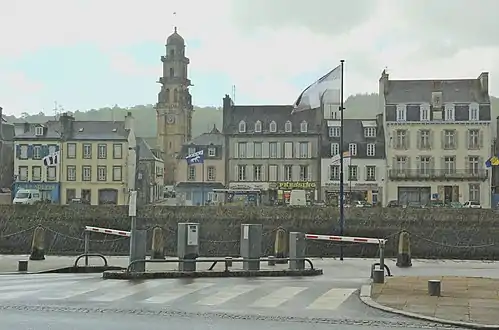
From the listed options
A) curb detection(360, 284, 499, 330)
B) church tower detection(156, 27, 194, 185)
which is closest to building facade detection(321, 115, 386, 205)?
church tower detection(156, 27, 194, 185)

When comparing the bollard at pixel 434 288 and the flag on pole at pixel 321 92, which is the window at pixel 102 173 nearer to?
the flag on pole at pixel 321 92

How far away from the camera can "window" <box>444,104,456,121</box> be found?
7406 centimetres

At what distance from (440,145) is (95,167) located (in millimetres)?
33013

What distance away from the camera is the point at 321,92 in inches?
1241

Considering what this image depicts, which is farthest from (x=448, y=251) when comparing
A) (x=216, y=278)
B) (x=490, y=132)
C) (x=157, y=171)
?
(x=157, y=171)

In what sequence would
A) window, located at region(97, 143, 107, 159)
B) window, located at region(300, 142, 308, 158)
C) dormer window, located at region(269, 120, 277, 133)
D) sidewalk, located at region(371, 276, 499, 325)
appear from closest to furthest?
sidewalk, located at region(371, 276, 499, 325), window, located at region(300, 142, 308, 158), window, located at region(97, 143, 107, 159), dormer window, located at region(269, 120, 277, 133)

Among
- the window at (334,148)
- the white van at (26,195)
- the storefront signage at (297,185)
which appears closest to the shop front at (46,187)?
the white van at (26,195)

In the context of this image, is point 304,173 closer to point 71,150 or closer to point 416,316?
point 71,150

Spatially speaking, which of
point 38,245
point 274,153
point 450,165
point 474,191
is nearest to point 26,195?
point 274,153

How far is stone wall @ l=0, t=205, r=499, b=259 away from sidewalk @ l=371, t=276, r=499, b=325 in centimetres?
2740

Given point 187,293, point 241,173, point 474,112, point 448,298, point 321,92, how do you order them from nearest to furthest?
point 448,298
point 187,293
point 321,92
point 474,112
point 241,173

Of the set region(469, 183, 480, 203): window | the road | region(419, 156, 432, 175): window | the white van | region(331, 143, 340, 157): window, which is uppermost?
region(331, 143, 340, 157): window

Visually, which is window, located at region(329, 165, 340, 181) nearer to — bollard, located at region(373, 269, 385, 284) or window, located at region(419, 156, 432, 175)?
window, located at region(419, 156, 432, 175)

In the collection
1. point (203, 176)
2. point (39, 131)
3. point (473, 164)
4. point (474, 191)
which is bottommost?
point (474, 191)
